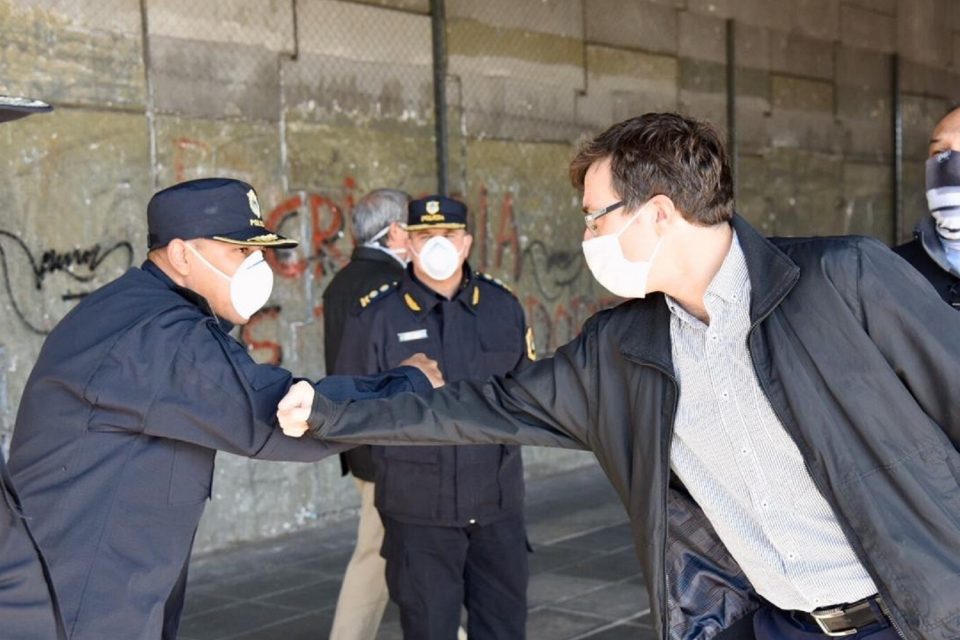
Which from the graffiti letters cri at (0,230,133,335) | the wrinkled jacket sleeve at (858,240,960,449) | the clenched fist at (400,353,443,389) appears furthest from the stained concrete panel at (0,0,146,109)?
the wrinkled jacket sleeve at (858,240,960,449)

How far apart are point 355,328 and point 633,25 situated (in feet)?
21.2

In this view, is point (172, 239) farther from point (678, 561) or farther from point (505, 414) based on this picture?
point (678, 561)

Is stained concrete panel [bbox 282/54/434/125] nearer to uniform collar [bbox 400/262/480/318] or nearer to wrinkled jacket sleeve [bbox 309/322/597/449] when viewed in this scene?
uniform collar [bbox 400/262/480/318]

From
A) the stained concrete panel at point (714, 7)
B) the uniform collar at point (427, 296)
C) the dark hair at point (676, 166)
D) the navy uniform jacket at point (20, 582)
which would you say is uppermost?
the stained concrete panel at point (714, 7)

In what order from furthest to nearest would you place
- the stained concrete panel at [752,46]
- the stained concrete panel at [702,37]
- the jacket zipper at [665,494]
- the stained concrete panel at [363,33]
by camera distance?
the stained concrete panel at [752,46], the stained concrete panel at [702,37], the stained concrete panel at [363,33], the jacket zipper at [665,494]

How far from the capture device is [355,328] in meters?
4.76

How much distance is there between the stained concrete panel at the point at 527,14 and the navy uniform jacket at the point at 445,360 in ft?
15.0

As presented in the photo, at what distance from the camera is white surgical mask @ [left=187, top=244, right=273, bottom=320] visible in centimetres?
323

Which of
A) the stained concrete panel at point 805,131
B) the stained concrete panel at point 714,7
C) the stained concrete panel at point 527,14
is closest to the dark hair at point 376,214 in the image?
the stained concrete panel at point 527,14

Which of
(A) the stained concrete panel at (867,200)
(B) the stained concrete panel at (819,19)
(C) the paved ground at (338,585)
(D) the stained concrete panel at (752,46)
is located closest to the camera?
(C) the paved ground at (338,585)

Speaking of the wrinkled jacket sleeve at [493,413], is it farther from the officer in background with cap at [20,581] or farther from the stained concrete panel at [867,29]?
the stained concrete panel at [867,29]

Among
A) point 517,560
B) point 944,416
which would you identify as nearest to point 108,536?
point 944,416

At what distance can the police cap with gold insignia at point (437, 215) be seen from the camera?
4.96m

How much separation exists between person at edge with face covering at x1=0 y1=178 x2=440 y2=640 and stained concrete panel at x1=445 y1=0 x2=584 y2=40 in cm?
628
